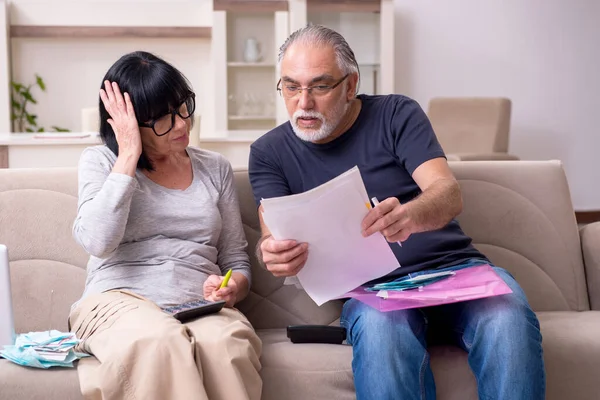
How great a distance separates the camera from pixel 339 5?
612cm

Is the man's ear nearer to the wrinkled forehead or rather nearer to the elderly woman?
the wrinkled forehead

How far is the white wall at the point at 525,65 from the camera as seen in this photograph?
6691mm

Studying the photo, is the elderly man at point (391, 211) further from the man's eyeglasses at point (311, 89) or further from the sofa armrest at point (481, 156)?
the sofa armrest at point (481, 156)

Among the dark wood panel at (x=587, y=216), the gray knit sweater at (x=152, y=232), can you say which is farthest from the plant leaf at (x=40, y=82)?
the gray knit sweater at (x=152, y=232)

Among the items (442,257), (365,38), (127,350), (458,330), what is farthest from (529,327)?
(365,38)

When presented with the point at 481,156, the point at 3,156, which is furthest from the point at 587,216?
the point at 3,156

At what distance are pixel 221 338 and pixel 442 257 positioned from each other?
55 cm

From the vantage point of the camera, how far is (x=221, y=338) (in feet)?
4.82

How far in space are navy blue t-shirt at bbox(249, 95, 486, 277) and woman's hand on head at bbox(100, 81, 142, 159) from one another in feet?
1.00

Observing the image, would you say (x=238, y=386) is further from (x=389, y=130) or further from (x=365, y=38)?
(x=365, y=38)

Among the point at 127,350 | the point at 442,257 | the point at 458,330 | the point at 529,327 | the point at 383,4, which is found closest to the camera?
the point at 127,350

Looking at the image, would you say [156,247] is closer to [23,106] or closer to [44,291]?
[44,291]

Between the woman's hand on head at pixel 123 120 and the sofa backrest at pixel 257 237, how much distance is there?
12.6 inches

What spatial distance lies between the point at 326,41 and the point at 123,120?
50 cm
